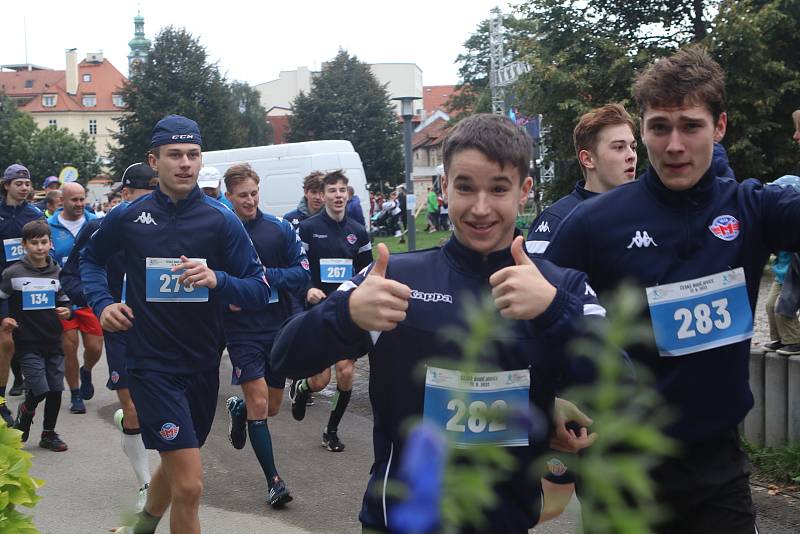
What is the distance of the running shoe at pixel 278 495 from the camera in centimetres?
685

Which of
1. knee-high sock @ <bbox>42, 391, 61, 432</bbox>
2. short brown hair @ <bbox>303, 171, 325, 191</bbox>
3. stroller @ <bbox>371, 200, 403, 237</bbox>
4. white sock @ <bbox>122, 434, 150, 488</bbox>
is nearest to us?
white sock @ <bbox>122, 434, 150, 488</bbox>

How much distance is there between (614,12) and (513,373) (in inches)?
907

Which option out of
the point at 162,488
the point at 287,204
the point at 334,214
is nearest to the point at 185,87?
the point at 287,204

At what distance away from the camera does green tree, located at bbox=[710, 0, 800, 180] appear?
20750mm

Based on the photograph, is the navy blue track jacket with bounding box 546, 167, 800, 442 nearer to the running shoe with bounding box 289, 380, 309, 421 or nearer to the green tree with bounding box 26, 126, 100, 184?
the running shoe with bounding box 289, 380, 309, 421

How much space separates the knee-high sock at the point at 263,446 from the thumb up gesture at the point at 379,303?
485 cm

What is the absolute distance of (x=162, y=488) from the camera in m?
5.36

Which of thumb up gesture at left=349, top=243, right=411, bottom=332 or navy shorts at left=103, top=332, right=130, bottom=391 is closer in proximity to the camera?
thumb up gesture at left=349, top=243, right=411, bottom=332

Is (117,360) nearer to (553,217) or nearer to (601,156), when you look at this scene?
(553,217)

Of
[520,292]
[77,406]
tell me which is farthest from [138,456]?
[520,292]

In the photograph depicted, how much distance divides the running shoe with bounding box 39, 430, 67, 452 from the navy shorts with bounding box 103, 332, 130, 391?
4.83ft

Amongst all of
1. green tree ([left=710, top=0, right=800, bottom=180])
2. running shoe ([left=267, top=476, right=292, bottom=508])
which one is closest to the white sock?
running shoe ([left=267, top=476, right=292, bottom=508])

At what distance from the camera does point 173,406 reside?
5289mm

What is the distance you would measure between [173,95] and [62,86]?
264 feet
